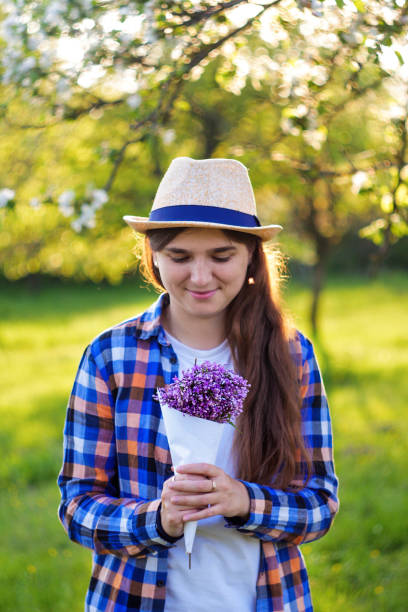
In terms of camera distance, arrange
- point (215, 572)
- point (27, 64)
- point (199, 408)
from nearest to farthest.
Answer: point (199, 408), point (215, 572), point (27, 64)

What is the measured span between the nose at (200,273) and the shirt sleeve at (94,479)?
1.44 ft

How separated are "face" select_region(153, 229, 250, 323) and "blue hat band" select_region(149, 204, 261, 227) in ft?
0.16

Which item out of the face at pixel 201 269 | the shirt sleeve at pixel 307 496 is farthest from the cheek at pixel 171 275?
the shirt sleeve at pixel 307 496

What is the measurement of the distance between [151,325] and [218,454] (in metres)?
0.49

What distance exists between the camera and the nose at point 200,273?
194 centimetres

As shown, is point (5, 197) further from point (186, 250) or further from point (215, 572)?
point (215, 572)

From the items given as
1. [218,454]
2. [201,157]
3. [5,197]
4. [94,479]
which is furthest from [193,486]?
[201,157]

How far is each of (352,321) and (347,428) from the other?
12004 mm

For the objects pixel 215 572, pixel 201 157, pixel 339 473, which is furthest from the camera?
pixel 201 157

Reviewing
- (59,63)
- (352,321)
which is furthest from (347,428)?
(352,321)

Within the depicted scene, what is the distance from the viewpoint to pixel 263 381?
6.88 ft

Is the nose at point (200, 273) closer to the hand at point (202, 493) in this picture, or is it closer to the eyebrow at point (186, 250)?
the eyebrow at point (186, 250)

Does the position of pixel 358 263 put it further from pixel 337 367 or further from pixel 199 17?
pixel 199 17

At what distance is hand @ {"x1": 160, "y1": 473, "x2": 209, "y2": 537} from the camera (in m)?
1.71
